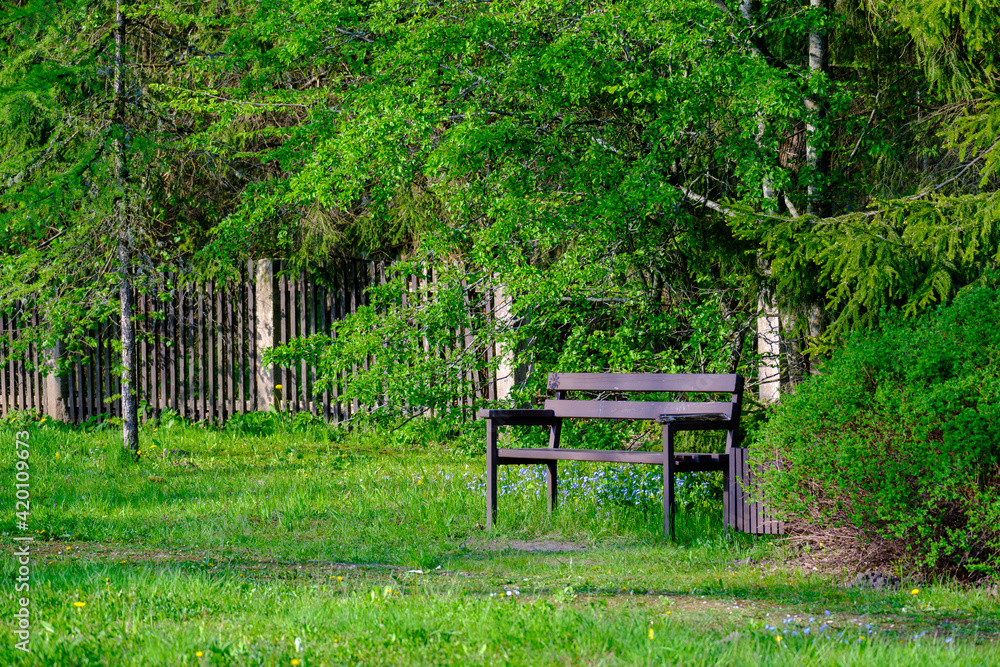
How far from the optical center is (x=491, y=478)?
710 cm

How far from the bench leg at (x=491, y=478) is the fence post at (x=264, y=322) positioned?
5966 mm

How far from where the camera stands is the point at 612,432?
8.66m

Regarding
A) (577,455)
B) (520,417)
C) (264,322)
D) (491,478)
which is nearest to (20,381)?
(264,322)

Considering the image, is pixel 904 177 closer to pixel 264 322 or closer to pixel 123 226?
pixel 123 226

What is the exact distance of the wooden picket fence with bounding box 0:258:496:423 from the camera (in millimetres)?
12383

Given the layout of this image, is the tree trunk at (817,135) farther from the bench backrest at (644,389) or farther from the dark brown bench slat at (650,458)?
the dark brown bench slat at (650,458)

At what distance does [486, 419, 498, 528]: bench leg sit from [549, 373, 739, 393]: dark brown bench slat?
0.75m

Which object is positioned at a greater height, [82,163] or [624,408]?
[82,163]

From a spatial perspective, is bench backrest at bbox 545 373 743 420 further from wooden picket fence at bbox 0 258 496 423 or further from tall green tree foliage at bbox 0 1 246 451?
tall green tree foliage at bbox 0 1 246 451

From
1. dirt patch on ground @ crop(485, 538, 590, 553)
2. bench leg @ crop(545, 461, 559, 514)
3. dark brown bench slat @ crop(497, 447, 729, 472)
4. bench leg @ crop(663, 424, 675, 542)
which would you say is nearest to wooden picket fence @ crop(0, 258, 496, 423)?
bench leg @ crop(545, 461, 559, 514)

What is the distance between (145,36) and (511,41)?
234 inches

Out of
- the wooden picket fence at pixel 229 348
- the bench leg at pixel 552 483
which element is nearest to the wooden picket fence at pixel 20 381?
the wooden picket fence at pixel 229 348

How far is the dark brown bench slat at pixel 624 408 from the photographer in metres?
6.87

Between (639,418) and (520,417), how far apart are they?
31.7 inches
